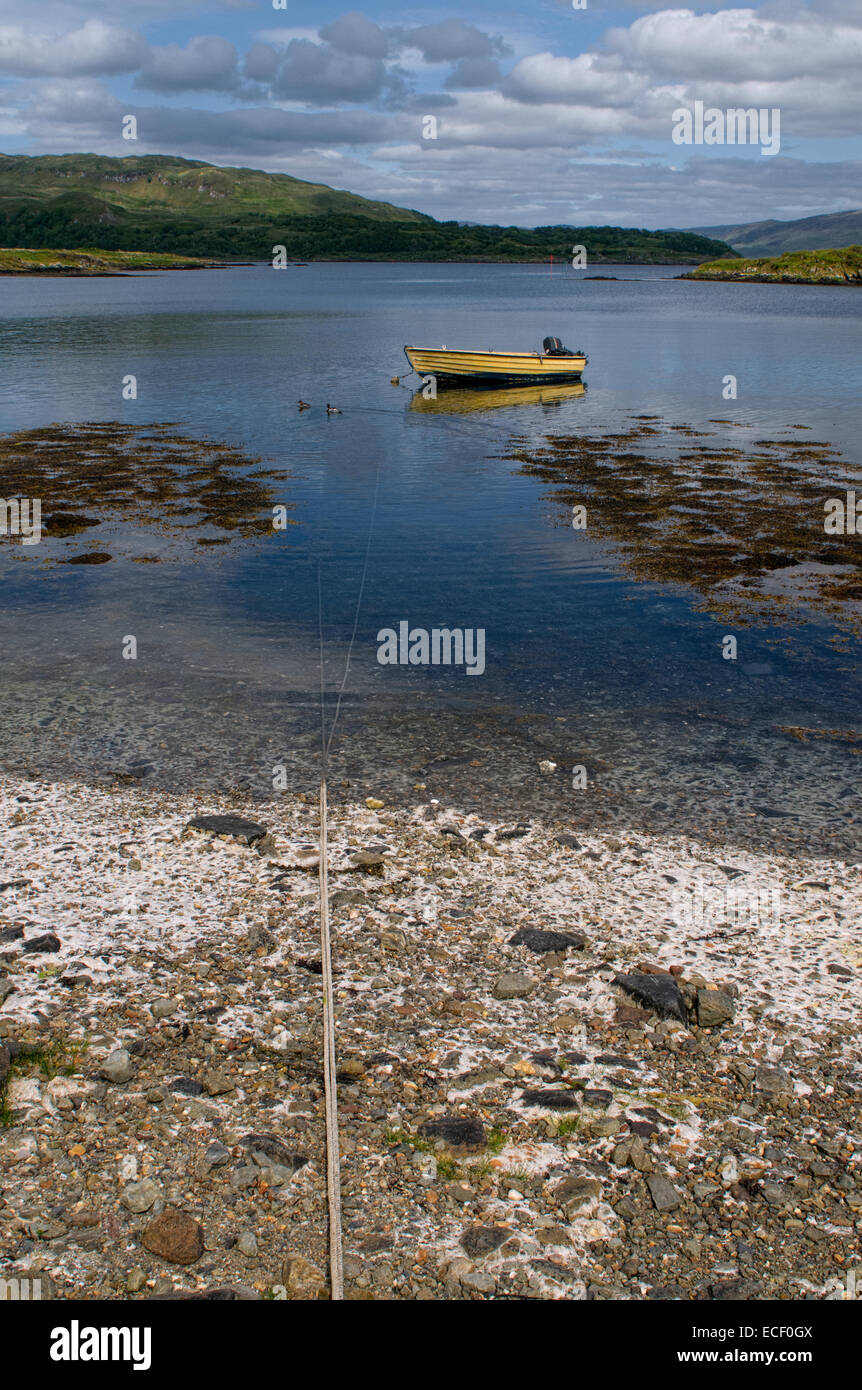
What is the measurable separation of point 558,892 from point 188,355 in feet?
209

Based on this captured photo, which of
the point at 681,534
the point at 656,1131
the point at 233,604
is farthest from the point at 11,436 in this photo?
the point at 656,1131

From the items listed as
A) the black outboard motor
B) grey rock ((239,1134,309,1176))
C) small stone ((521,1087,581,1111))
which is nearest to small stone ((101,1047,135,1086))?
grey rock ((239,1134,309,1176))

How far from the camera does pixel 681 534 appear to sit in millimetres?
23469

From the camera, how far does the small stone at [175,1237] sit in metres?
5.43

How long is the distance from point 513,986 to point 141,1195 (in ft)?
10.0

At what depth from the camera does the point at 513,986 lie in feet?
25.4

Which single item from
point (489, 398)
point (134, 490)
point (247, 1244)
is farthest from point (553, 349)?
point (247, 1244)

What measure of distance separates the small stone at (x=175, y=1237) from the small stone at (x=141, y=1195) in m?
0.12

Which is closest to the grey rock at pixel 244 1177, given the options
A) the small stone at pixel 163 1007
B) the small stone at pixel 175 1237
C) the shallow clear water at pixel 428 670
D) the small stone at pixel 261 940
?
the small stone at pixel 175 1237

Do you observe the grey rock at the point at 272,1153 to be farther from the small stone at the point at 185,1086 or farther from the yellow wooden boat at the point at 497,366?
the yellow wooden boat at the point at 497,366

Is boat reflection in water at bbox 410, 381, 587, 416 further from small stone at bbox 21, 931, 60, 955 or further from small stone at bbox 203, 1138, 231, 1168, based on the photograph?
small stone at bbox 203, 1138, 231, 1168

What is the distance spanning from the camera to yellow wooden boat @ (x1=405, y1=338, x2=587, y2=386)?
49.6 meters

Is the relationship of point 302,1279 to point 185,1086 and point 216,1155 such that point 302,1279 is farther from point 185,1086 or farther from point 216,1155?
point 185,1086
